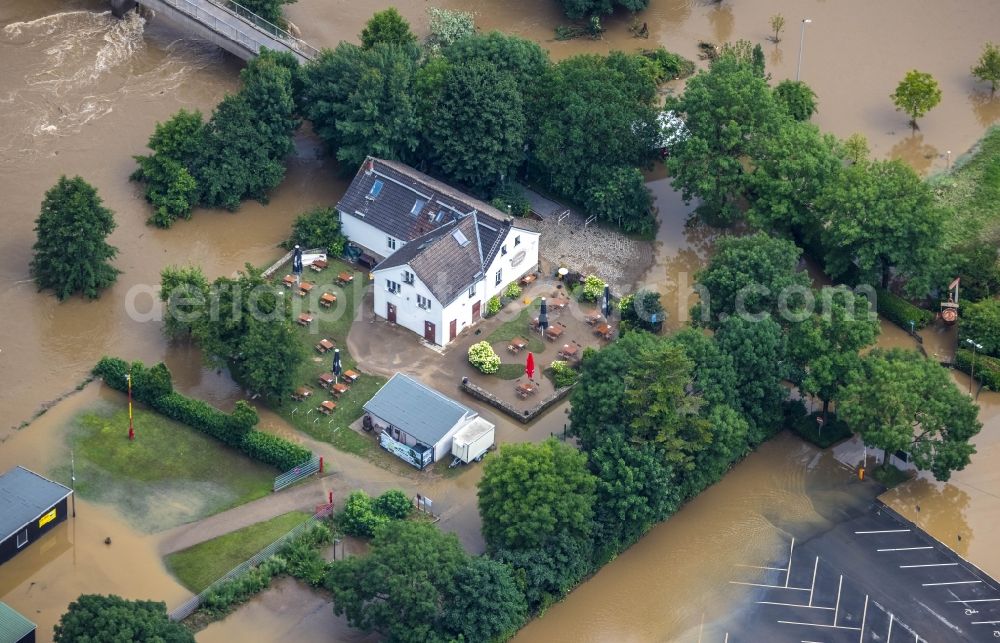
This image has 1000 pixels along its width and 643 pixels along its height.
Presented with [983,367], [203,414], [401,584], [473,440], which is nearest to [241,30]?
[203,414]

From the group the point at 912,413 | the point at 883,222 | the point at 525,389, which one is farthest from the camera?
the point at 883,222

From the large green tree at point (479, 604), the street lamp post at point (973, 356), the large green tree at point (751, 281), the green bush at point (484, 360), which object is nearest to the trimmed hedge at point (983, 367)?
the street lamp post at point (973, 356)

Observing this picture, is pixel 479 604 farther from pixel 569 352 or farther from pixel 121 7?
pixel 121 7

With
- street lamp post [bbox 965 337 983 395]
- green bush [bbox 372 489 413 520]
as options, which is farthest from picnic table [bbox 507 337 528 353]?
street lamp post [bbox 965 337 983 395]

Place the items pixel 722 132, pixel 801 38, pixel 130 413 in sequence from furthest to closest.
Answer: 1. pixel 801 38
2. pixel 722 132
3. pixel 130 413

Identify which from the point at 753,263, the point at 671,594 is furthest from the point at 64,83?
the point at 671,594

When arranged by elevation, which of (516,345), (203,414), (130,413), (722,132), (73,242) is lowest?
(130,413)
